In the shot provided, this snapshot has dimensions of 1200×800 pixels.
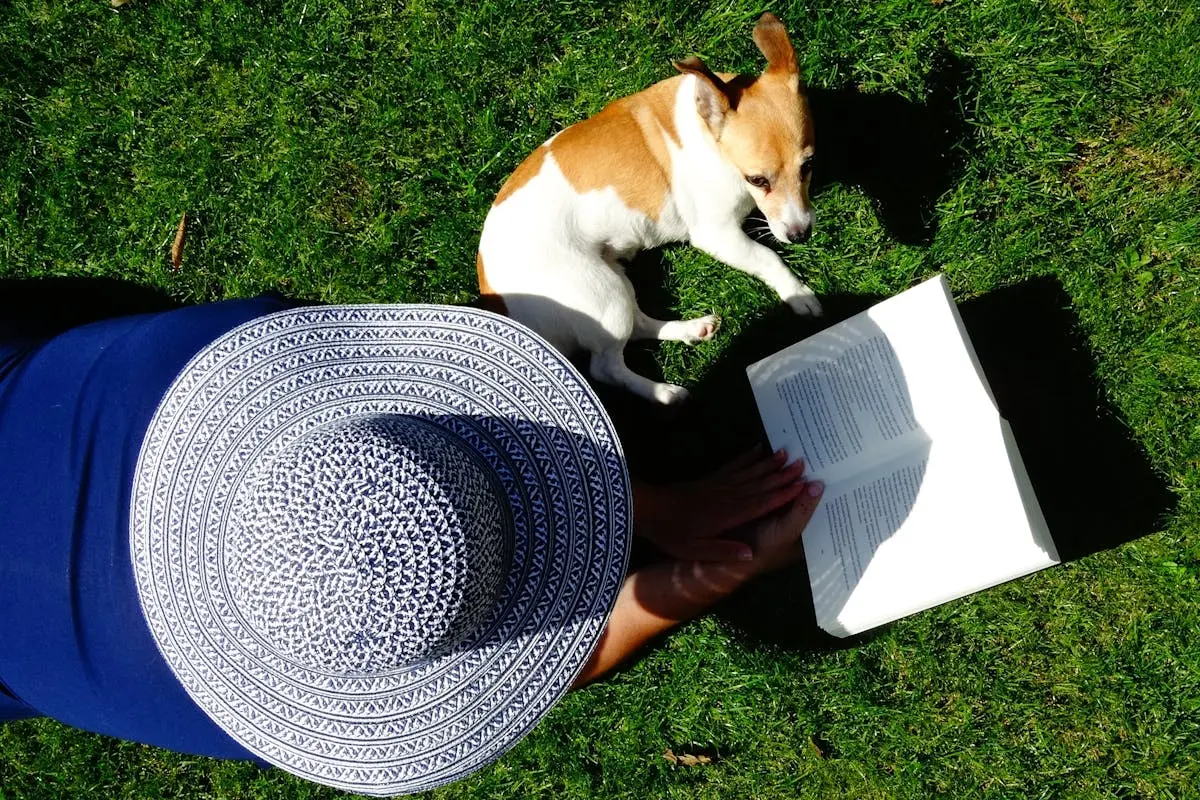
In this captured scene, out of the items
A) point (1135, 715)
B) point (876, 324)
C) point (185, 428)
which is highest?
point (185, 428)

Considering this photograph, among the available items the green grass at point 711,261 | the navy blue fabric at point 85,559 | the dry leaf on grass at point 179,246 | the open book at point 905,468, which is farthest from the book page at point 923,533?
the dry leaf on grass at point 179,246

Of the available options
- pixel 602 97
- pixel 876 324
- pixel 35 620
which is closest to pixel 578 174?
pixel 602 97

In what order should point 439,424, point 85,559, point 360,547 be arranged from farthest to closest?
point 85,559 → point 439,424 → point 360,547

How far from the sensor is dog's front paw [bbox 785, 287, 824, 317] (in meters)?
3.08

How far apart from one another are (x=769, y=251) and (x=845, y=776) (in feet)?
6.32

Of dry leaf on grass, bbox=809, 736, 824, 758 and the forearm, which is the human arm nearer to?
the forearm

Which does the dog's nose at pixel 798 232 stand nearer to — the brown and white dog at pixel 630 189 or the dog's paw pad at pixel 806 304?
the brown and white dog at pixel 630 189

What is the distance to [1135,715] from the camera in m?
2.93

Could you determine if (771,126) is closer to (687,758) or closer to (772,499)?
(772,499)

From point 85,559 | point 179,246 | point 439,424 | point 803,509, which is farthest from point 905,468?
point 179,246

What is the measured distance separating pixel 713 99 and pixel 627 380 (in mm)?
998

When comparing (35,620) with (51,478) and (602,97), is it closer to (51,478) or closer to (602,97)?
(51,478)

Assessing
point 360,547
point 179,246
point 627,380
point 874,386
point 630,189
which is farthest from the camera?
point 179,246

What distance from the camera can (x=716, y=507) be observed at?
9.27ft
